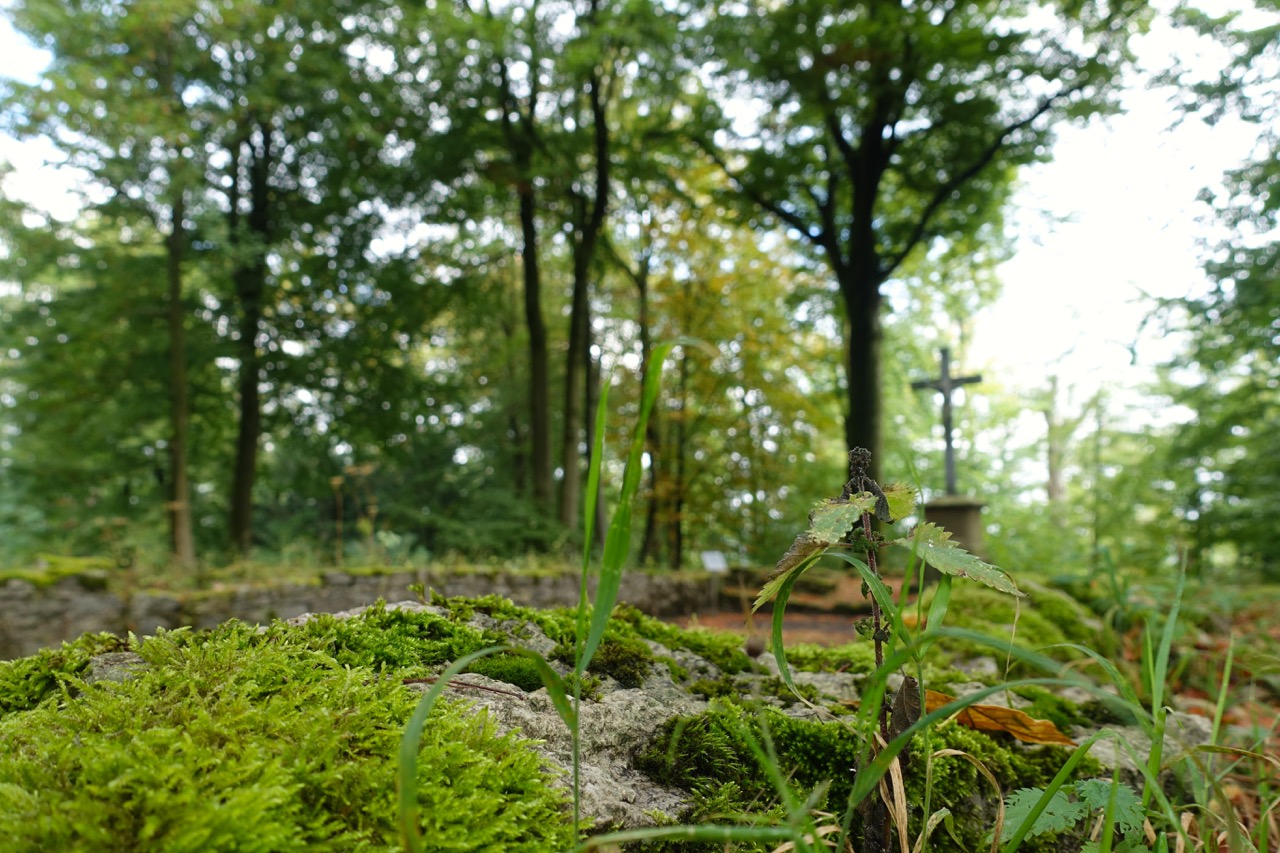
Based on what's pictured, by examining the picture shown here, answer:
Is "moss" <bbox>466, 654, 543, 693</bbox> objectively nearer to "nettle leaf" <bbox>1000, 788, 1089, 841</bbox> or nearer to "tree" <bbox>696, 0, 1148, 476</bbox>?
"nettle leaf" <bbox>1000, 788, 1089, 841</bbox>

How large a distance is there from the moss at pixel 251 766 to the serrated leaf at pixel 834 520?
0.48m

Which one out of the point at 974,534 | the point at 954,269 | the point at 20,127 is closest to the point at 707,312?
the point at 954,269

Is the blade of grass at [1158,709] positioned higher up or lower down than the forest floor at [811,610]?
higher up

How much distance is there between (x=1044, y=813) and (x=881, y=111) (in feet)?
38.8

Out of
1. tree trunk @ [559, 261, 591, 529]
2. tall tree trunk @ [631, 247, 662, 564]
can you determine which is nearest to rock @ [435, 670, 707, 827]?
tree trunk @ [559, 261, 591, 529]

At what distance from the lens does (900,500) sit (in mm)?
1114

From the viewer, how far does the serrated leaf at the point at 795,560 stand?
3.12 ft

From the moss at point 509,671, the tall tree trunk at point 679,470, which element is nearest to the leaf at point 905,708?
the moss at point 509,671

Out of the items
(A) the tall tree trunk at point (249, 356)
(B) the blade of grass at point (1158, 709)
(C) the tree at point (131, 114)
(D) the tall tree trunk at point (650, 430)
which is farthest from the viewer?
(D) the tall tree trunk at point (650, 430)

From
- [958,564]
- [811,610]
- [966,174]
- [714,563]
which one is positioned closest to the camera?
[958,564]

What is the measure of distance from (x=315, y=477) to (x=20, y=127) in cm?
670

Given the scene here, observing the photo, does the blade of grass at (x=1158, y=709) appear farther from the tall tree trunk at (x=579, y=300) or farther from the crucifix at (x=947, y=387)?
the tall tree trunk at (x=579, y=300)

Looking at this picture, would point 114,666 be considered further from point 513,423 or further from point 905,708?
point 513,423

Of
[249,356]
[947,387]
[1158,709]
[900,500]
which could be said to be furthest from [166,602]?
[947,387]
